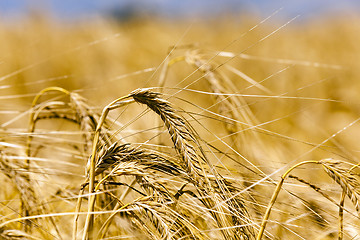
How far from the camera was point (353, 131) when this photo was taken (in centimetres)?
337

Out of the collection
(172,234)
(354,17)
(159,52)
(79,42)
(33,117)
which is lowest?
(172,234)

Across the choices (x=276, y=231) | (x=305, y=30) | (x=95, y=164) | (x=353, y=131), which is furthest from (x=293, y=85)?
(x=95, y=164)

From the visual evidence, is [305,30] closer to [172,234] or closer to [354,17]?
[354,17]

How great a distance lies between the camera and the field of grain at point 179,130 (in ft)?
2.56

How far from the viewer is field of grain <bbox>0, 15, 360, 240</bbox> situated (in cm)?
78

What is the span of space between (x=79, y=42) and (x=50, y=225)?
4523 mm

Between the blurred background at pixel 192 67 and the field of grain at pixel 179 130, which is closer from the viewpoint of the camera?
the field of grain at pixel 179 130

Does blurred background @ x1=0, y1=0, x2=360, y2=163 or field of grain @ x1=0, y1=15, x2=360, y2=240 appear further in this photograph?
blurred background @ x1=0, y1=0, x2=360, y2=163

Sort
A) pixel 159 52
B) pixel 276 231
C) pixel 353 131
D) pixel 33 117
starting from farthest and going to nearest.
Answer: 1. pixel 159 52
2. pixel 353 131
3. pixel 33 117
4. pixel 276 231

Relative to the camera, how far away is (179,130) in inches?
30.3

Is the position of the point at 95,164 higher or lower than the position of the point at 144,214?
higher

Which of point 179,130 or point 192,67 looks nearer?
point 179,130

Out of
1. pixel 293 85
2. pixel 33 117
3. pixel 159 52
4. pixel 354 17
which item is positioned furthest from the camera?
pixel 354 17

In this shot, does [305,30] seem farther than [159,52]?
Yes
